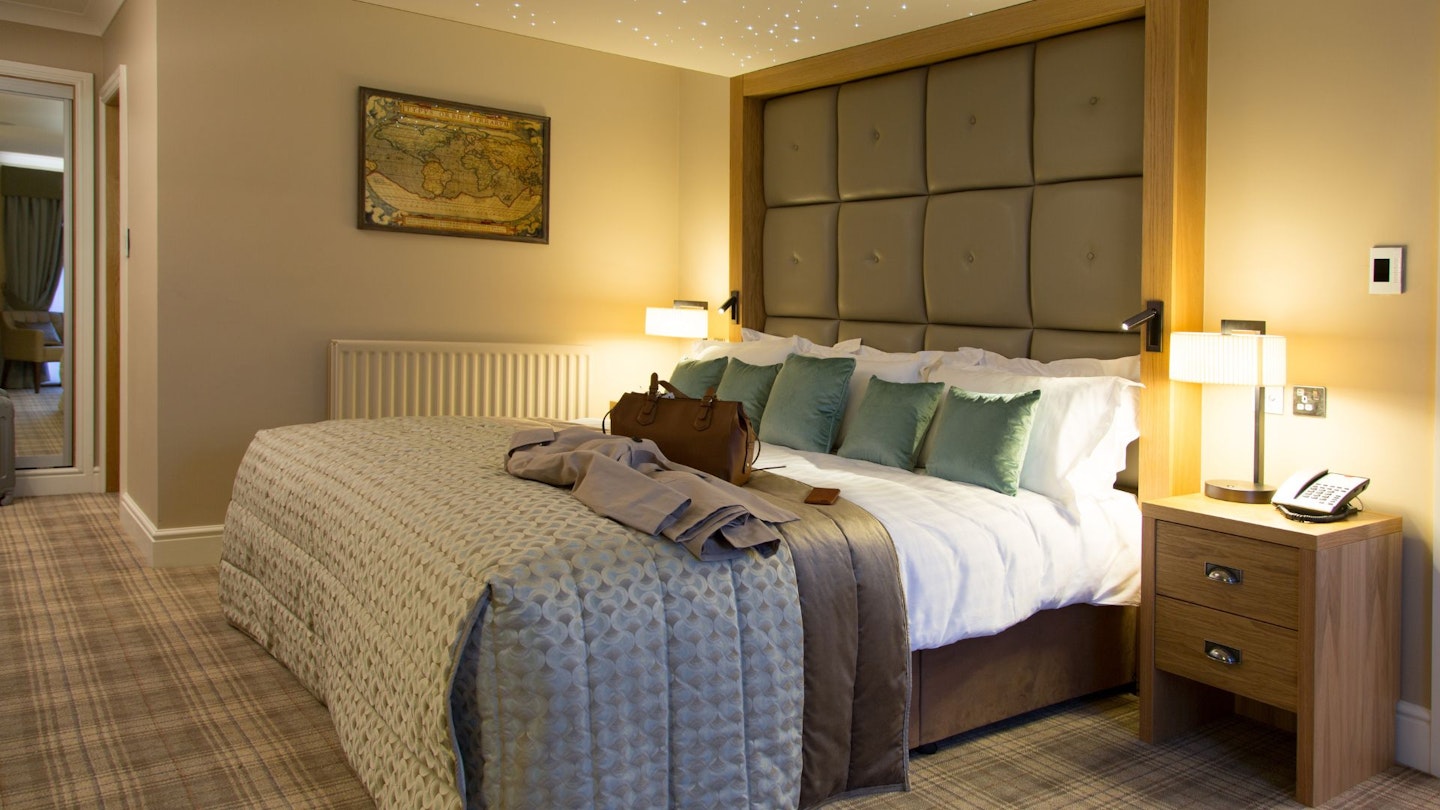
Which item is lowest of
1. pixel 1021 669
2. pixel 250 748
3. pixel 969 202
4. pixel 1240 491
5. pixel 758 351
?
pixel 250 748

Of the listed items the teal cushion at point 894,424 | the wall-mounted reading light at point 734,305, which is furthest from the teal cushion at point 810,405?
the wall-mounted reading light at point 734,305

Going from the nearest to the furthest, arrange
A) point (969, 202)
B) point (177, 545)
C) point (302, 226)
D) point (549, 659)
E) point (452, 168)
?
point (549, 659) < point (969, 202) < point (177, 545) < point (302, 226) < point (452, 168)

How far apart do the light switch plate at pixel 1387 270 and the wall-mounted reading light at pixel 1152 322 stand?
0.53 meters

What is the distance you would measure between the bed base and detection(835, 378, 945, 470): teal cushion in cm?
70

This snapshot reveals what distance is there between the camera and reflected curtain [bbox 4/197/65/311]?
19.5ft

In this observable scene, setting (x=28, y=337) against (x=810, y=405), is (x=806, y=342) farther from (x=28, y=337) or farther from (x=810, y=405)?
(x=28, y=337)

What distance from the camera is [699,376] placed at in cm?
431

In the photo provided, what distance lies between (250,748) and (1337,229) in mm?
3179

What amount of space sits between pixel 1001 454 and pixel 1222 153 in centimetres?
112

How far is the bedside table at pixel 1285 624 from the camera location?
2.50m

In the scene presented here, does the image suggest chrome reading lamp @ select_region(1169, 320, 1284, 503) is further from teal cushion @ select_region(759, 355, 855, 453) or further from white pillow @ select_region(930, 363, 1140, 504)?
teal cushion @ select_region(759, 355, 855, 453)

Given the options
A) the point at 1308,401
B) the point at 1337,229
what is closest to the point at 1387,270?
the point at 1337,229

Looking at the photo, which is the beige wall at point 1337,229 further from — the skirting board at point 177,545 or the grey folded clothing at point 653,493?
the skirting board at point 177,545

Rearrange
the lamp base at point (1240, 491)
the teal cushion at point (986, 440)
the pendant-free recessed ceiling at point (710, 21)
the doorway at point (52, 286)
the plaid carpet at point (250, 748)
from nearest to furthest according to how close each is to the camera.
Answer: the plaid carpet at point (250, 748) → the lamp base at point (1240, 491) → the teal cushion at point (986, 440) → the pendant-free recessed ceiling at point (710, 21) → the doorway at point (52, 286)
